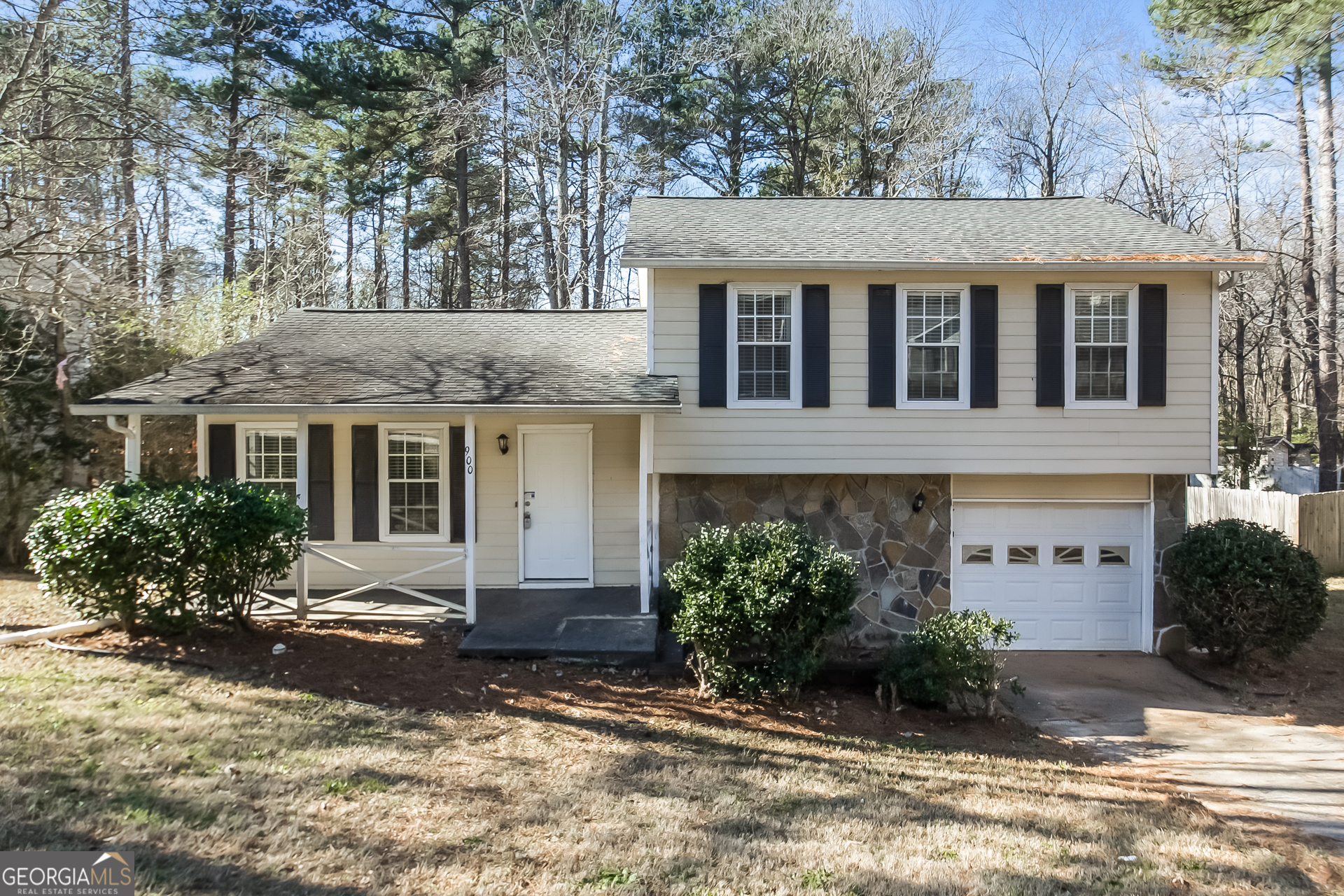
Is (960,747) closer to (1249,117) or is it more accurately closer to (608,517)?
(608,517)

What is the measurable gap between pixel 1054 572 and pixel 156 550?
32.5 feet

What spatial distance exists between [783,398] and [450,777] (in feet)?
19.2

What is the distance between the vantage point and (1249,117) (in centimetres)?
2020

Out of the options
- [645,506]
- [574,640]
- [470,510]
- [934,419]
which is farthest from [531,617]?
[934,419]

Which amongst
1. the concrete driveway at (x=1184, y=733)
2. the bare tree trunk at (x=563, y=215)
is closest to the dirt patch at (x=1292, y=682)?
the concrete driveway at (x=1184, y=733)

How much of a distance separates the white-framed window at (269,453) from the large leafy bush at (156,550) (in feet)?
8.74

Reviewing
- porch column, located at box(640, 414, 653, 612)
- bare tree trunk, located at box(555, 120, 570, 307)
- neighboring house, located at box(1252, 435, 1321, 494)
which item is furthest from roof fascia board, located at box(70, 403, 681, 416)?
neighboring house, located at box(1252, 435, 1321, 494)

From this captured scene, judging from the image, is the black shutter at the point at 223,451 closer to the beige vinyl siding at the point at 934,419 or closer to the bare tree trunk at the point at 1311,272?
the beige vinyl siding at the point at 934,419

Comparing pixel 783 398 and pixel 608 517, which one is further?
pixel 608 517

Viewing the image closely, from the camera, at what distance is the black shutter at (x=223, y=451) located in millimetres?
10047

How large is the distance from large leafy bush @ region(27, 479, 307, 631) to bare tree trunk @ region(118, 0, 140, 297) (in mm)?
3852

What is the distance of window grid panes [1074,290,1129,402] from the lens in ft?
31.3

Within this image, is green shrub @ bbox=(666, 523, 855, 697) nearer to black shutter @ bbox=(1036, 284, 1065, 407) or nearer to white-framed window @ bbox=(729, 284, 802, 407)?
white-framed window @ bbox=(729, 284, 802, 407)

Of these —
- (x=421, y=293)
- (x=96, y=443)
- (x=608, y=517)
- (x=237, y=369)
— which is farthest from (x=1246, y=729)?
(x=421, y=293)
